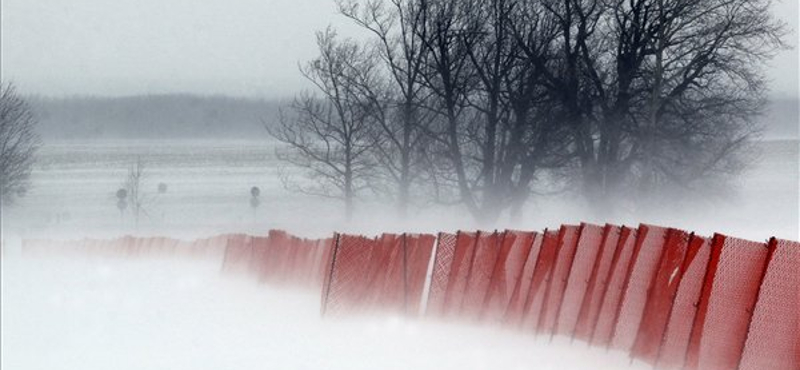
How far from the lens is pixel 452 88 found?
180 ft

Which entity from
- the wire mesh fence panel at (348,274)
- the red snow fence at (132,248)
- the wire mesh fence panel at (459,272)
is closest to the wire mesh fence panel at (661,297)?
the wire mesh fence panel at (459,272)

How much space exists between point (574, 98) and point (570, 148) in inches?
145

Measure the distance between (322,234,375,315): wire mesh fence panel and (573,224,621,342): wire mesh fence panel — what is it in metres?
5.86

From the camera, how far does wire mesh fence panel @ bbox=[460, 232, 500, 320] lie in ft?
65.4

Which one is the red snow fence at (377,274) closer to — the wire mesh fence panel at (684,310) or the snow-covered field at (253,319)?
the snow-covered field at (253,319)

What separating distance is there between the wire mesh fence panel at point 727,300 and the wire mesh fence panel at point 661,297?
0.88 m

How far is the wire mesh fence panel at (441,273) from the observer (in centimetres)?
2072

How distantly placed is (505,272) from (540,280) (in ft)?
3.28

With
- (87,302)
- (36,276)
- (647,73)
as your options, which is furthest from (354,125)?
(87,302)

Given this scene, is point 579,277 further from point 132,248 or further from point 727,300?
point 132,248

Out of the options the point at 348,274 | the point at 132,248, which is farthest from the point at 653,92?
the point at 348,274

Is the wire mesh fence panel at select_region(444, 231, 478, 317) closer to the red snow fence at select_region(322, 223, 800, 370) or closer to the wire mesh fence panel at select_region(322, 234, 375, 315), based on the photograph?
the red snow fence at select_region(322, 223, 800, 370)

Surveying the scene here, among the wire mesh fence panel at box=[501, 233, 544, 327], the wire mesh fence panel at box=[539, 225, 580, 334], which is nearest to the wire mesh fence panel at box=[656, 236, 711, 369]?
→ the wire mesh fence panel at box=[539, 225, 580, 334]

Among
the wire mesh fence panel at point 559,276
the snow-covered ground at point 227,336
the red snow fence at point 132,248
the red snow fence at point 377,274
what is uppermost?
the wire mesh fence panel at point 559,276
